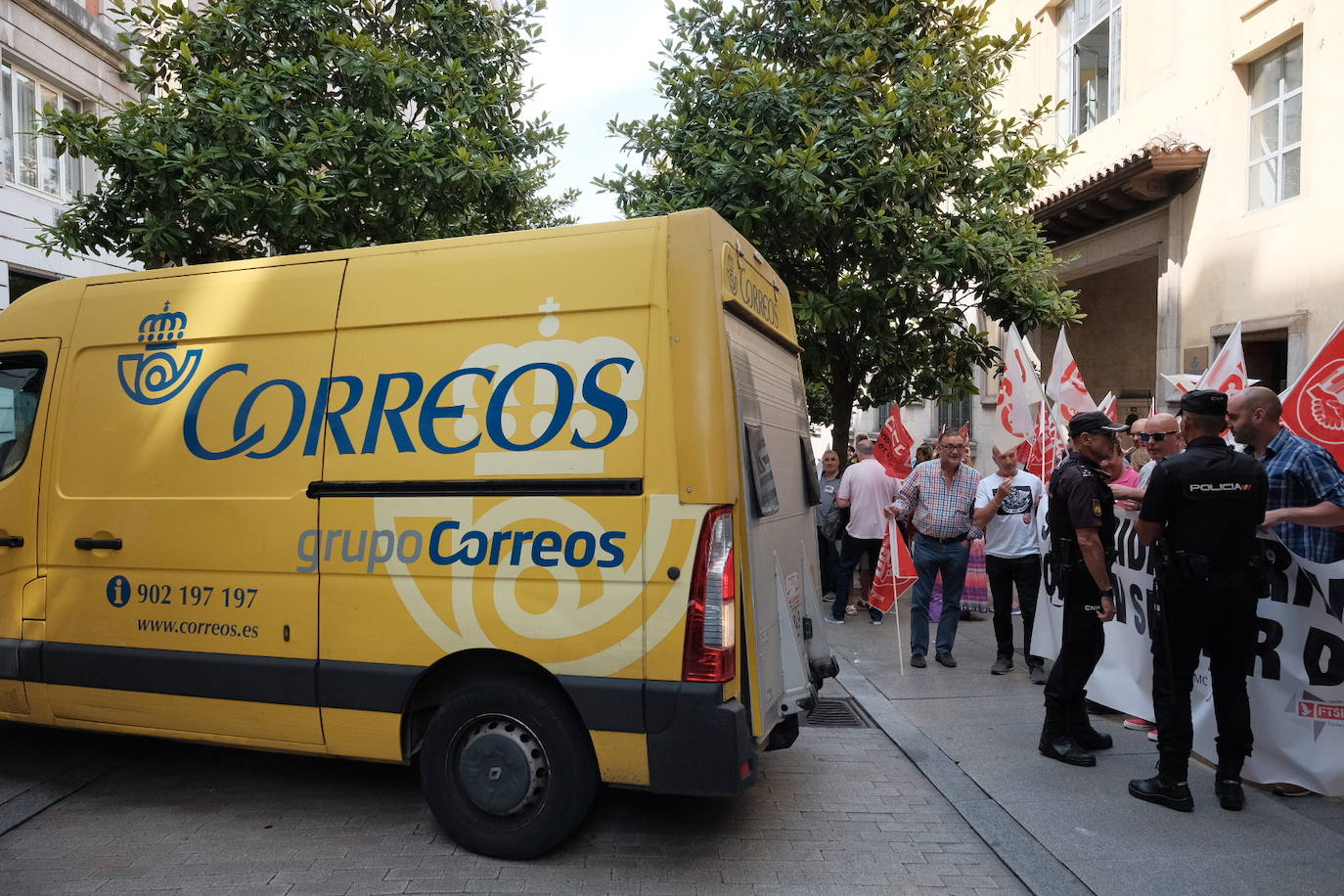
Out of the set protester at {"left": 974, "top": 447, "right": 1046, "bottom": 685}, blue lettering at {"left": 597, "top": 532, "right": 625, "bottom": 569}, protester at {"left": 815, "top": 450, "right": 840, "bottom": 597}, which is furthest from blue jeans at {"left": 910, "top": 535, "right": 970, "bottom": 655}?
blue lettering at {"left": 597, "top": 532, "right": 625, "bottom": 569}

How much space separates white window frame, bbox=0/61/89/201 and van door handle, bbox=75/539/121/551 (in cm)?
964

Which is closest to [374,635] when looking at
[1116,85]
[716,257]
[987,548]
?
[716,257]

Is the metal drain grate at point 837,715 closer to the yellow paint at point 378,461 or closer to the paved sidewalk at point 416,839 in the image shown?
the paved sidewalk at point 416,839

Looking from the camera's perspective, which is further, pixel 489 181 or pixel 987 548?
pixel 489 181

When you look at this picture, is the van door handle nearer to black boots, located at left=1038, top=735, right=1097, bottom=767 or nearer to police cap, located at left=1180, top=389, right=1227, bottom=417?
black boots, located at left=1038, top=735, right=1097, bottom=767

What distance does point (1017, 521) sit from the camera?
7223 millimetres

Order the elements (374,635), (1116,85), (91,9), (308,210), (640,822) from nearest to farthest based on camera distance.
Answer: (374,635), (640,822), (308,210), (1116,85), (91,9)

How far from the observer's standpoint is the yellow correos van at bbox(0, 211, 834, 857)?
3.63 meters

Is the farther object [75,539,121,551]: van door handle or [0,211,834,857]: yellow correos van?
[75,539,121,551]: van door handle

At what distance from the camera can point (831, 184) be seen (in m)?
9.85

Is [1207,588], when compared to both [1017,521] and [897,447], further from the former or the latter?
[897,447]

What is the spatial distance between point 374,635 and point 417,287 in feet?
4.86

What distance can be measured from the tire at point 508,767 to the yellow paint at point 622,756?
98 millimetres

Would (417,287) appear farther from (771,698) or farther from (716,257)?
(771,698)
